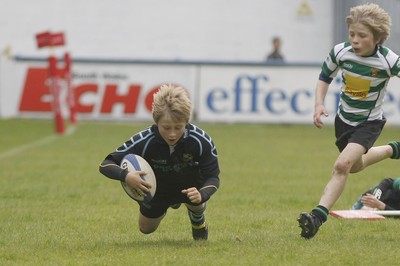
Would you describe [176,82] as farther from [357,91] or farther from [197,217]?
[197,217]

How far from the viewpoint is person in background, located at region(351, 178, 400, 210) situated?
9266mm

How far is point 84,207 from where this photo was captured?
10.1m

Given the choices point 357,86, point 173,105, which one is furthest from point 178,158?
point 357,86

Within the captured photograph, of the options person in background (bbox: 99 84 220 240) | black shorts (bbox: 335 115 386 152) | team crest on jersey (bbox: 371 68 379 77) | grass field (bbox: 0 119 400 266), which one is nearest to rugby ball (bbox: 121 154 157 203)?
person in background (bbox: 99 84 220 240)

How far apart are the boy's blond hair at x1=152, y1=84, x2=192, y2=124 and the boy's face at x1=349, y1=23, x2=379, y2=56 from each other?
1436 millimetres

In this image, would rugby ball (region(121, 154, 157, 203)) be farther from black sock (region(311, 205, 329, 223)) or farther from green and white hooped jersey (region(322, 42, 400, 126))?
green and white hooped jersey (region(322, 42, 400, 126))

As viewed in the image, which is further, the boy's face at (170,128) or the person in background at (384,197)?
the person in background at (384,197)

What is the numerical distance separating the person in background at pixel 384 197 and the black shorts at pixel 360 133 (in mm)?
1247

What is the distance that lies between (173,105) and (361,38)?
1616 mm

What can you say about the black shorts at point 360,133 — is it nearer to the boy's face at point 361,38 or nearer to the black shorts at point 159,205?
the boy's face at point 361,38

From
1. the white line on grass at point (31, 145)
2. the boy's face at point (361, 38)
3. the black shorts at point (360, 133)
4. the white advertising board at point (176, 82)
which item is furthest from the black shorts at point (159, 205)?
the white advertising board at point (176, 82)

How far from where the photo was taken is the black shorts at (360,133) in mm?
7883

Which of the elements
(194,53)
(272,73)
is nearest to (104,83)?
(272,73)

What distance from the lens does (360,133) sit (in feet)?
26.0
